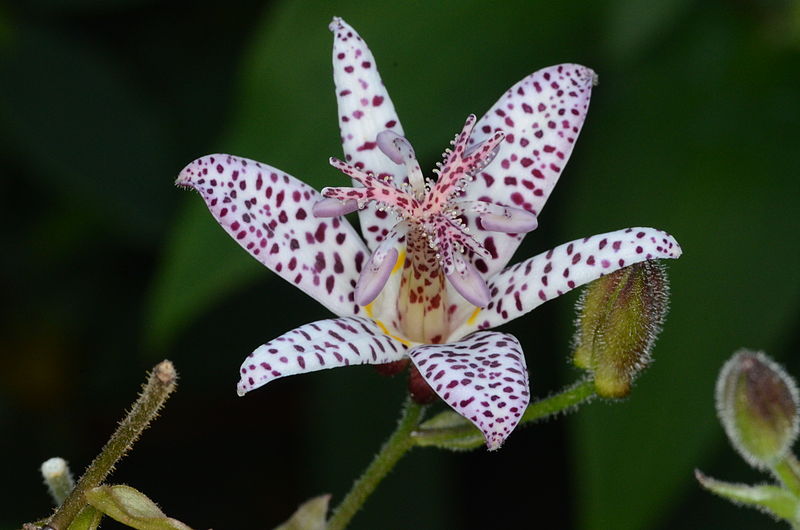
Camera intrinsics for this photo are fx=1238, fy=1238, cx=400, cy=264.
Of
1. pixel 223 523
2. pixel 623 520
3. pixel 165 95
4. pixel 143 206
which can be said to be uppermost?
pixel 165 95

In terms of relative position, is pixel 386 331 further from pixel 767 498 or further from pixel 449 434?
pixel 767 498

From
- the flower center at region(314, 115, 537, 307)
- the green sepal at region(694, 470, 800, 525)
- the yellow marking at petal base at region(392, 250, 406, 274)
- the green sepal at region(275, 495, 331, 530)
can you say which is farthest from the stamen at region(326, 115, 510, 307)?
the green sepal at region(694, 470, 800, 525)

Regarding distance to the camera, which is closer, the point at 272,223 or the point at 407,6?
the point at 272,223

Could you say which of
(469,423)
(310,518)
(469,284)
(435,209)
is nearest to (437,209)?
(435,209)

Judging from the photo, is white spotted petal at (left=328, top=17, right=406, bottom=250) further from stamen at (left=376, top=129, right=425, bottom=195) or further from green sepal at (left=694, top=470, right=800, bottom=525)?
green sepal at (left=694, top=470, right=800, bottom=525)

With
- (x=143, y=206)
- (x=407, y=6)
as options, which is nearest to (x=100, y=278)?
(x=143, y=206)

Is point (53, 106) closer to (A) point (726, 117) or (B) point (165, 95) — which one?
(B) point (165, 95)

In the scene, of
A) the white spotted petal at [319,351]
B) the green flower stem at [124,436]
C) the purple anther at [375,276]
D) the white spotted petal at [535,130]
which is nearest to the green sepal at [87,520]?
the green flower stem at [124,436]
